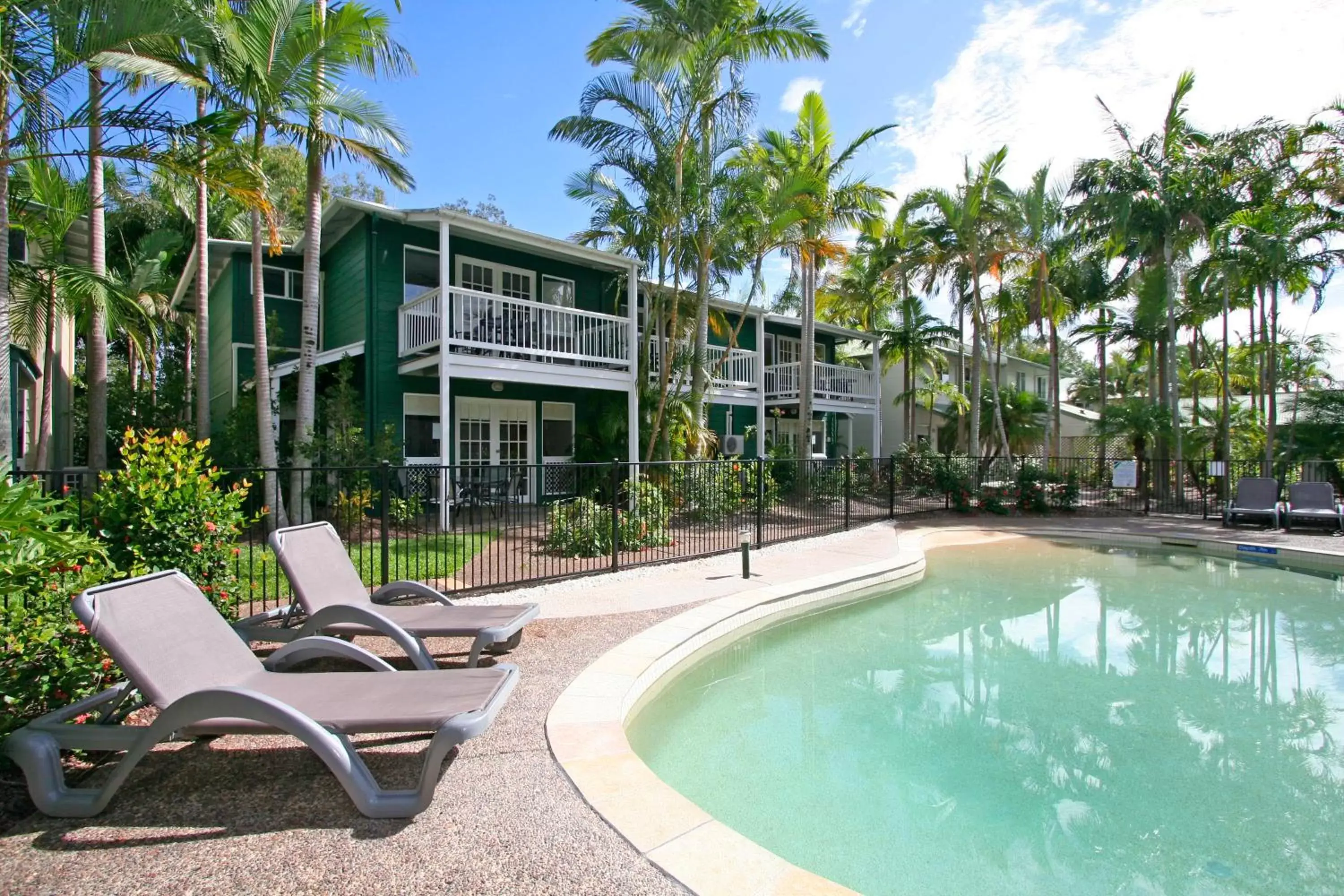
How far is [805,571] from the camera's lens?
30.0ft

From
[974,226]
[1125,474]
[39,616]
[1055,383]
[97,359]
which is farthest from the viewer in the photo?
[1055,383]

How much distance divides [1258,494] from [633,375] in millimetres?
14003

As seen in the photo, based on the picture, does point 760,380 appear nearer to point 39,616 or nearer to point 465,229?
point 465,229

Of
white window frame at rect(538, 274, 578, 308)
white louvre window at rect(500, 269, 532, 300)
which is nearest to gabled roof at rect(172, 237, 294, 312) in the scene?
white louvre window at rect(500, 269, 532, 300)

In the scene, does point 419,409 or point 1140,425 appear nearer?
point 419,409

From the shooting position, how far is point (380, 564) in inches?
329

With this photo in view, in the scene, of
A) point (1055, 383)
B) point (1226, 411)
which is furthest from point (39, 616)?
point (1055, 383)

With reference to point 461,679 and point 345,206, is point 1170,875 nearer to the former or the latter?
point 461,679

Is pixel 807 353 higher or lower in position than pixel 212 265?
lower

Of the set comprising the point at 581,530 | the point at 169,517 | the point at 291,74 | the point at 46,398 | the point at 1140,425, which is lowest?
the point at 581,530

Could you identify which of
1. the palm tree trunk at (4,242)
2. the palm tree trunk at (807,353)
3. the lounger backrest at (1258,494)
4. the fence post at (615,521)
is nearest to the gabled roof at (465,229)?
the palm tree trunk at (807,353)

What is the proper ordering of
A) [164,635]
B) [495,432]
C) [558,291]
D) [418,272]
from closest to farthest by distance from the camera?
1. [164,635]
2. [418,272]
3. [495,432]
4. [558,291]

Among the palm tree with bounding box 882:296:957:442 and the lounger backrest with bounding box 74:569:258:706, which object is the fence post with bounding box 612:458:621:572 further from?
the palm tree with bounding box 882:296:957:442

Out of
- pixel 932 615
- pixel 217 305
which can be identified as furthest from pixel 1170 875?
pixel 217 305
